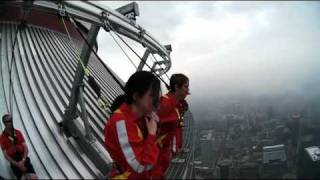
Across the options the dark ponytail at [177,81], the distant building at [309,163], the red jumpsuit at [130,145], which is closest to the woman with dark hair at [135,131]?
the red jumpsuit at [130,145]

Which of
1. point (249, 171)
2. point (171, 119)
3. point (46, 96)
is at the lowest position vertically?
point (46, 96)

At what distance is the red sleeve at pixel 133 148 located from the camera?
3.08m

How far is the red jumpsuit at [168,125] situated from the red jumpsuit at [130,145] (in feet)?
2.87

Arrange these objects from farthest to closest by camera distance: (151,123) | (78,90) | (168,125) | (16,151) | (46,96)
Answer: (46,96)
(16,151)
(78,90)
(168,125)
(151,123)

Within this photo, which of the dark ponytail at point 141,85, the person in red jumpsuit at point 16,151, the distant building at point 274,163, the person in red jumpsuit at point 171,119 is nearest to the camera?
the distant building at point 274,163

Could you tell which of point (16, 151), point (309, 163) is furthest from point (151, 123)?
point (16, 151)

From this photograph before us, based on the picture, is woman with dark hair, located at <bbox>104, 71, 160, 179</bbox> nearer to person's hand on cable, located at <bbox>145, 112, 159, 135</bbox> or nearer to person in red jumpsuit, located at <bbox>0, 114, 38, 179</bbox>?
person's hand on cable, located at <bbox>145, 112, 159, 135</bbox>

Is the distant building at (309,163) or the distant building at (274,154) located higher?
the distant building at (274,154)

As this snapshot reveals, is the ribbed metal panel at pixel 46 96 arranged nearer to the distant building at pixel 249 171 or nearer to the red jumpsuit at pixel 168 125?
the red jumpsuit at pixel 168 125

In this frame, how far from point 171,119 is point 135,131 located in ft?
3.97

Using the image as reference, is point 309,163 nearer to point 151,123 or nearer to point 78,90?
point 151,123

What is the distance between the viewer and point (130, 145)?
10.1 ft

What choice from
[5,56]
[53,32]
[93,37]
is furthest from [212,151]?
[53,32]


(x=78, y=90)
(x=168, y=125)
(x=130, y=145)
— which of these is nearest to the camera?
(x=130, y=145)
